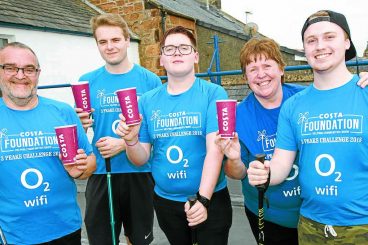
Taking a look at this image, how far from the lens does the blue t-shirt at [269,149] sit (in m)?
2.46

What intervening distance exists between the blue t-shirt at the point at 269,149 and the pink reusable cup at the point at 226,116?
14.5 inches

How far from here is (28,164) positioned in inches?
97.6

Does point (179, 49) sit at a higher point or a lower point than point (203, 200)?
higher

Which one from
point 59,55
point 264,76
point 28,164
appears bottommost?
point 28,164

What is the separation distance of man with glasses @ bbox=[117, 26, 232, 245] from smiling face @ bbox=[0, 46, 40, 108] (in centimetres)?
71

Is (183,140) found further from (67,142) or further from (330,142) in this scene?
(330,142)

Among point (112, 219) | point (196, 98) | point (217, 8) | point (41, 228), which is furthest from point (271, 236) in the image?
point (217, 8)

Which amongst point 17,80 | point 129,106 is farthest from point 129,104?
point 17,80

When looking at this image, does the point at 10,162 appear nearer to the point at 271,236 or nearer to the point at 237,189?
the point at 271,236

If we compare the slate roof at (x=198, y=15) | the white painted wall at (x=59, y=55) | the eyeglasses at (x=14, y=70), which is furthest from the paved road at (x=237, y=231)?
the slate roof at (x=198, y=15)

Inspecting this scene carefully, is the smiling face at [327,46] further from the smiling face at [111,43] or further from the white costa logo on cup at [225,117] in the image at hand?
the smiling face at [111,43]

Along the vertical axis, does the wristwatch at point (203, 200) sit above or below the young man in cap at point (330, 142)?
below

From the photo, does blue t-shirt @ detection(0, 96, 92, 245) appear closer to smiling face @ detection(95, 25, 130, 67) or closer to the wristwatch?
smiling face @ detection(95, 25, 130, 67)

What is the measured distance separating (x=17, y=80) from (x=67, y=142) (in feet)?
1.93
